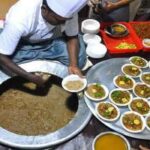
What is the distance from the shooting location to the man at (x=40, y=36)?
7.84 ft

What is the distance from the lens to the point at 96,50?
319 cm

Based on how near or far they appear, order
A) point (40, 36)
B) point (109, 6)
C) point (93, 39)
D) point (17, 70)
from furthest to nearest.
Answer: point (109, 6) < point (93, 39) < point (40, 36) < point (17, 70)

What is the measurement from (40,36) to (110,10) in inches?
44.6

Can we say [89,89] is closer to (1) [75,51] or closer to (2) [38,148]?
(1) [75,51]

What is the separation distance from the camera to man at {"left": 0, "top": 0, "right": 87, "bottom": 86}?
2.39 meters

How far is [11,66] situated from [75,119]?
737 mm

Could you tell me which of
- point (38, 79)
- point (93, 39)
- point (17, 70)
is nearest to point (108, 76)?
point (93, 39)

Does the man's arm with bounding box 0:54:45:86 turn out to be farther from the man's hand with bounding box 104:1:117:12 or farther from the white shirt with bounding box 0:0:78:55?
the man's hand with bounding box 104:1:117:12

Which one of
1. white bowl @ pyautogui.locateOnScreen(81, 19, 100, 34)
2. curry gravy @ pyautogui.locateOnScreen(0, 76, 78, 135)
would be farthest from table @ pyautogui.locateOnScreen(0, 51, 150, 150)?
white bowl @ pyautogui.locateOnScreen(81, 19, 100, 34)

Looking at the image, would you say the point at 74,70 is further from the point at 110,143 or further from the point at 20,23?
the point at 110,143

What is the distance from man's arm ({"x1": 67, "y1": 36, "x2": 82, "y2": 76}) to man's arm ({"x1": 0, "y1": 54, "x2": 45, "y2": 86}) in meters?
0.33

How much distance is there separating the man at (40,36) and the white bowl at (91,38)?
0.67 ft

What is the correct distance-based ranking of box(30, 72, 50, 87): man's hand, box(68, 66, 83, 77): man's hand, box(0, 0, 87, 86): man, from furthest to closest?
box(68, 66, 83, 77): man's hand, box(30, 72, 50, 87): man's hand, box(0, 0, 87, 86): man

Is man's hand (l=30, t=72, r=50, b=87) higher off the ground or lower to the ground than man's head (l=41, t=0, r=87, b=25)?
lower
